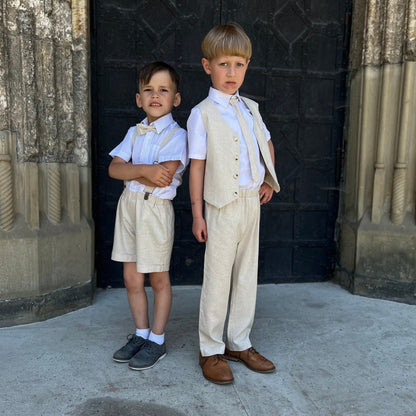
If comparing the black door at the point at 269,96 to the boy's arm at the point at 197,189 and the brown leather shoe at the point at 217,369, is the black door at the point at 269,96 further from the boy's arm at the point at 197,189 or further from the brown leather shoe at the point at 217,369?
the brown leather shoe at the point at 217,369

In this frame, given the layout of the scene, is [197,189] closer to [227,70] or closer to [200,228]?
[200,228]

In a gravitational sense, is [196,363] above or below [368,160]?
below

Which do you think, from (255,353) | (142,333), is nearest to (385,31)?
(255,353)

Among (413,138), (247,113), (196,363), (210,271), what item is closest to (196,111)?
(247,113)

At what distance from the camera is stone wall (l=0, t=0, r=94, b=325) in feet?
9.22

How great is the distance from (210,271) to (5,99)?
174 cm

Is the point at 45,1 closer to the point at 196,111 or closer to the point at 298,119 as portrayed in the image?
the point at 196,111

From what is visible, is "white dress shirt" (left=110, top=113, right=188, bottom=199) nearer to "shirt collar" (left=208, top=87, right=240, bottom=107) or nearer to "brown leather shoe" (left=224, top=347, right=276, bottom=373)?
"shirt collar" (left=208, top=87, right=240, bottom=107)

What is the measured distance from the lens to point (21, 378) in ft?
7.32

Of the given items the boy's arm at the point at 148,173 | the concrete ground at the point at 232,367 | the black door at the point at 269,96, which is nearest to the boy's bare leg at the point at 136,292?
the concrete ground at the point at 232,367

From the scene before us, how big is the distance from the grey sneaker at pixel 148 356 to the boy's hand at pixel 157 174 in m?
0.91

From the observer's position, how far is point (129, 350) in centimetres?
244

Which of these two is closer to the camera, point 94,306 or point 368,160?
point 94,306

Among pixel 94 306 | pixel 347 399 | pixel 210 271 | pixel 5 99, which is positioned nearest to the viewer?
pixel 347 399
